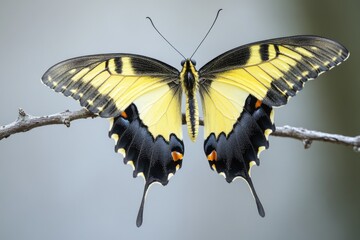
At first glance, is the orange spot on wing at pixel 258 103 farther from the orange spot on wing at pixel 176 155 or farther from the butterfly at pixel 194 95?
the orange spot on wing at pixel 176 155

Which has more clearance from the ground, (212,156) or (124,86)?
(124,86)

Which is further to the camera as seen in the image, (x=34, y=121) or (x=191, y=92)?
(x=191, y=92)

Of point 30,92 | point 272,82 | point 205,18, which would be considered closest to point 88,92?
point 272,82

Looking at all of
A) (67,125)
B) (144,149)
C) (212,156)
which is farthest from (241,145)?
(67,125)

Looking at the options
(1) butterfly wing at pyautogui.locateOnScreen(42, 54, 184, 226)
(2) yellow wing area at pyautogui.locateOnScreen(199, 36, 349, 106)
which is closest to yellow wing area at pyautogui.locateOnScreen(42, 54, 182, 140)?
(1) butterfly wing at pyautogui.locateOnScreen(42, 54, 184, 226)

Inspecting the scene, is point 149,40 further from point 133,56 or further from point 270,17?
point 133,56

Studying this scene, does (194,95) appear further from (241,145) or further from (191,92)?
(241,145)
